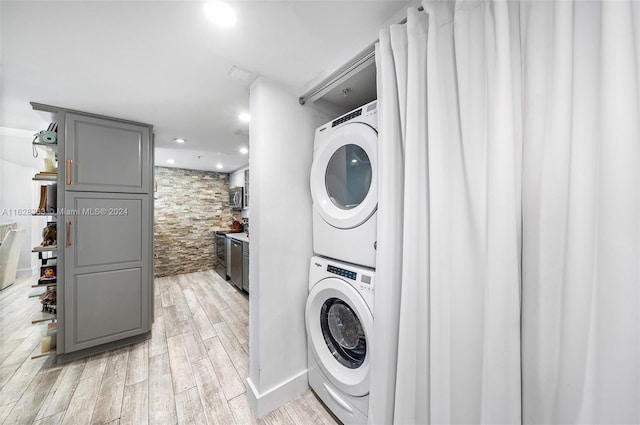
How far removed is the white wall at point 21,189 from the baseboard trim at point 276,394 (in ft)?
13.2

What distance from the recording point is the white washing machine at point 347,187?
1233mm

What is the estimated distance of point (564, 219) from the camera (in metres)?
0.65

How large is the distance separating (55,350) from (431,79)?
11.4 ft

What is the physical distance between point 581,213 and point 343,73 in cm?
128

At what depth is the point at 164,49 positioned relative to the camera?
4.03 feet

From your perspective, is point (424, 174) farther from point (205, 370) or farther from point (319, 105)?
point (205, 370)

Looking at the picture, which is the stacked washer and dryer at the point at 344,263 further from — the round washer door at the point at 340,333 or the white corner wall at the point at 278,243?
the white corner wall at the point at 278,243

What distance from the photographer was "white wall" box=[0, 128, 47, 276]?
3080mm

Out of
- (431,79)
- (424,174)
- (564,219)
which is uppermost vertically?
(431,79)

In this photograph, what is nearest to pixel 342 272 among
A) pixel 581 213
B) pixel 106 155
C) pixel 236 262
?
pixel 581 213

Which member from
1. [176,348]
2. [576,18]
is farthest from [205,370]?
[576,18]

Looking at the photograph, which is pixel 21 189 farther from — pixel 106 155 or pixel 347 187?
pixel 347 187

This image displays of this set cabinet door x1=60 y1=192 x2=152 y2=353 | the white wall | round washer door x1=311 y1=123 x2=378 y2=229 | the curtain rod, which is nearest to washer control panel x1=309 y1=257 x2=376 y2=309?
round washer door x1=311 y1=123 x2=378 y2=229

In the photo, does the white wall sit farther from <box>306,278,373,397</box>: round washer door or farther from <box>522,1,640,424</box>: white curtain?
<box>522,1,640,424</box>: white curtain
